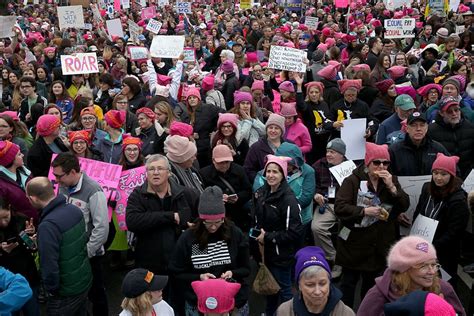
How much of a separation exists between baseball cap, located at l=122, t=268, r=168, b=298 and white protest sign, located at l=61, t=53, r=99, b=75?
684cm

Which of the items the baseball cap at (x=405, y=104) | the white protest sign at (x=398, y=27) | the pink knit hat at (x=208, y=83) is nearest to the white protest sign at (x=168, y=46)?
the pink knit hat at (x=208, y=83)

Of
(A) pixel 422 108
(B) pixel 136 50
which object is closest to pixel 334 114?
(A) pixel 422 108

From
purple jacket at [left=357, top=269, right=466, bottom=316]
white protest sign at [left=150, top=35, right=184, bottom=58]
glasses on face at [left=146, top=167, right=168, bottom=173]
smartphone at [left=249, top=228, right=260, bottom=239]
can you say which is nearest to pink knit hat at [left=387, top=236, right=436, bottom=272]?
purple jacket at [left=357, top=269, right=466, bottom=316]

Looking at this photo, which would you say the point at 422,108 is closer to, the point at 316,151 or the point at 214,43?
the point at 316,151

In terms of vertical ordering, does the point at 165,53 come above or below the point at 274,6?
above

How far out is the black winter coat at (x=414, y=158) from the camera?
5547 mm

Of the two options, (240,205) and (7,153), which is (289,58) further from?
(7,153)

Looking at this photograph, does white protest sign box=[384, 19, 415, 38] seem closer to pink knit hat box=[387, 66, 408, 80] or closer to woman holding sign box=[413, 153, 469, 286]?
pink knit hat box=[387, 66, 408, 80]

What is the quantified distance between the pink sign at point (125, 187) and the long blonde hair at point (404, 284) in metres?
3.09

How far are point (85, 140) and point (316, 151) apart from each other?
3135 millimetres

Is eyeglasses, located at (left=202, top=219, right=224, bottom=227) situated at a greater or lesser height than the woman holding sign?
greater

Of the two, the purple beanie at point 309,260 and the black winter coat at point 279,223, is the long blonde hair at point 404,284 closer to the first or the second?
the purple beanie at point 309,260

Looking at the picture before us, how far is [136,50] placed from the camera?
12344 mm

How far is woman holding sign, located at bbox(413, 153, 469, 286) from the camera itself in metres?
4.87
